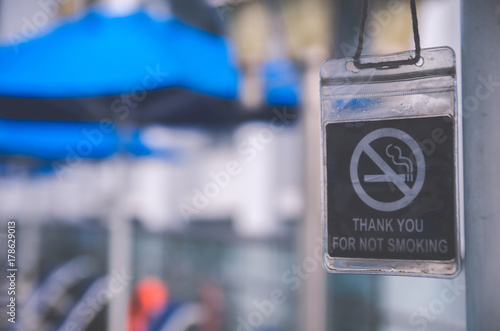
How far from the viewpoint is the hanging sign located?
743mm

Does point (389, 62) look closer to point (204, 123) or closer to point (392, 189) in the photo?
point (392, 189)

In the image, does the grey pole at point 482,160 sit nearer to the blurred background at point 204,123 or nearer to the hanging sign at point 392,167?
the hanging sign at point 392,167

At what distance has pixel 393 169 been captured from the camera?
76 cm

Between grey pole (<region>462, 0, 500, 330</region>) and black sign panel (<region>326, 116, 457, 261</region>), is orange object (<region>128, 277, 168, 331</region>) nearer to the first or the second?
black sign panel (<region>326, 116, 457, 261</region>)

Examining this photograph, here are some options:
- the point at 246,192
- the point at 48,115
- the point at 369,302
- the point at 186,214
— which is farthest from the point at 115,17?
the point at 186,214

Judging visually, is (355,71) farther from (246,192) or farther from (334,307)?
(246,192)

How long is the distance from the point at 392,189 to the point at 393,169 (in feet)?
0.09

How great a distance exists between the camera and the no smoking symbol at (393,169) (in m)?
0.75

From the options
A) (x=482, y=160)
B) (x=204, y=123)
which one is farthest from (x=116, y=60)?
(x=482, y=160)

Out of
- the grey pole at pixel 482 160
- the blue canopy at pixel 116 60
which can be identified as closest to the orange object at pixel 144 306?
the blue canopy at pixel 116 60

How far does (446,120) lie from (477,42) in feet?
0.37

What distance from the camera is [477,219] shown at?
709 millimetres

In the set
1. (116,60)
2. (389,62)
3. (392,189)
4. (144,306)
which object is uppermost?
(116,60)

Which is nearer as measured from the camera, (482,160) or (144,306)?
(482,160)
